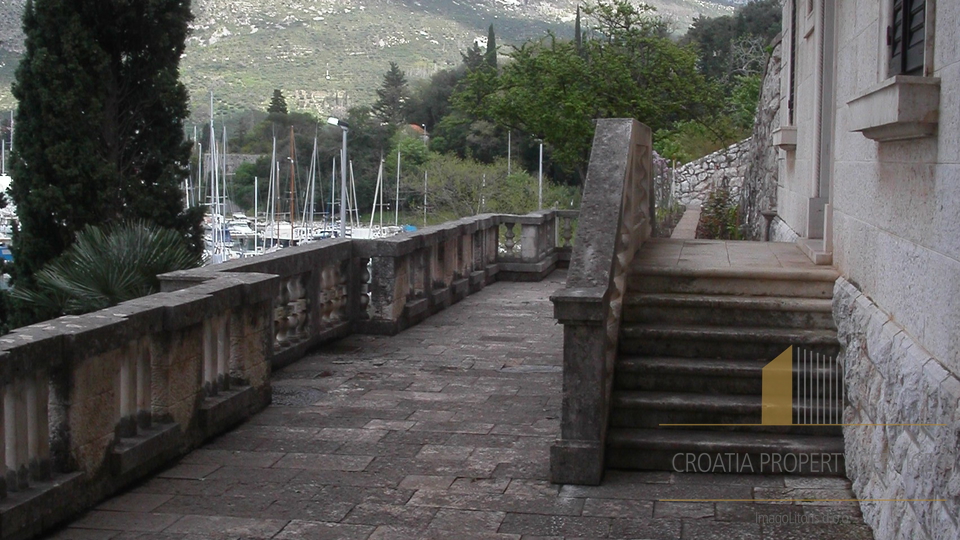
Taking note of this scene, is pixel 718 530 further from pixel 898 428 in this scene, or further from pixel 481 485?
pixel 481 485

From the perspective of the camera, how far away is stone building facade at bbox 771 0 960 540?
3812mm

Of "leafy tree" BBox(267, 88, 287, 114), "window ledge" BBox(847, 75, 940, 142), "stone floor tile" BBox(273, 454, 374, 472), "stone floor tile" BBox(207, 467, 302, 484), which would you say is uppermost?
"leafy tree" BBox(267, 88, 287, 114)

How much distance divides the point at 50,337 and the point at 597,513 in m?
2.78

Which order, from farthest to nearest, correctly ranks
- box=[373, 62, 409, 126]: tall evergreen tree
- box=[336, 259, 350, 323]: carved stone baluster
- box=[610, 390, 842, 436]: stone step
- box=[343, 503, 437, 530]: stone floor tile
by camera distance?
box=[373, 62, 409, 126]: tall evergreen tree < box=[336, 259, 350, 323]: carved stone baluster < box=[610, 390, 842, 436]: stone step < box=[343, 503, 437, 530]: stone floor tile

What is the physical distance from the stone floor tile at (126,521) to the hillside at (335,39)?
81.7 meters

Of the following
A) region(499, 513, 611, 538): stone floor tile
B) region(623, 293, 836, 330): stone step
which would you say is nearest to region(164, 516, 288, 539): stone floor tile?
region(499, 513, 611, 538): stone floor tile

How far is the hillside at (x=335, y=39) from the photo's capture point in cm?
9000

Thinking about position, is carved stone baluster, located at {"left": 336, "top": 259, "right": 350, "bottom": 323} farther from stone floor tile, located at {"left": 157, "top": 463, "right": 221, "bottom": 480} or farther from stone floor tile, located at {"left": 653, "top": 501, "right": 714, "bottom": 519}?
stone floor tile, located at {"left": 653, "top": 501, "right": 714, "bottom": 519}

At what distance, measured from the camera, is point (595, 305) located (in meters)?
5.70

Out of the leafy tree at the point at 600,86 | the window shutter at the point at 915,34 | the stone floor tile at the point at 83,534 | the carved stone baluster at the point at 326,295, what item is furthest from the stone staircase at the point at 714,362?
the leafy tree at the point at 600,86

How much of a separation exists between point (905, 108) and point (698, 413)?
2.55 meters

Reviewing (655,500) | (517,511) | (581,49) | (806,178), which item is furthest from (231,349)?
(581,49)

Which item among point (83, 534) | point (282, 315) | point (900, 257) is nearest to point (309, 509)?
point (83, 534)

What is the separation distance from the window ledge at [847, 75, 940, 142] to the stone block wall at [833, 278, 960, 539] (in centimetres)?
87
